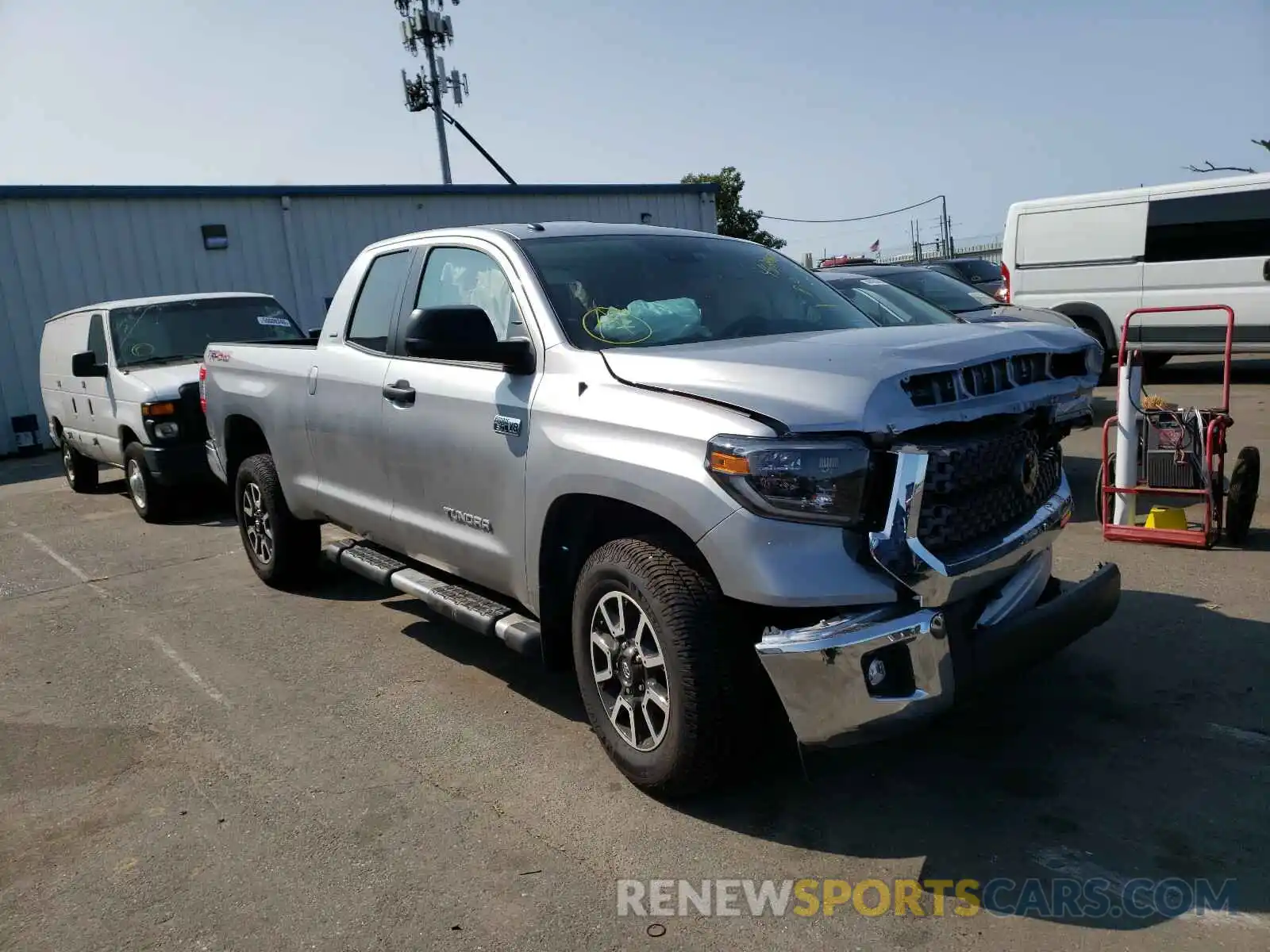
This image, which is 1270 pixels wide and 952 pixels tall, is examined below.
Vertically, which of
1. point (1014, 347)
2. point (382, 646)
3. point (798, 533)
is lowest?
point (382, 646)

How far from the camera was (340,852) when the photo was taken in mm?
3314

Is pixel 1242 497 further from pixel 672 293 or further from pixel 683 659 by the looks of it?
pixel 683 659

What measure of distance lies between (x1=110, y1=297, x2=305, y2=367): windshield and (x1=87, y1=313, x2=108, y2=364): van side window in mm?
200

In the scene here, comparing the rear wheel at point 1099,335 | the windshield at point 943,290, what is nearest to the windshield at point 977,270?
the rear wheel at point 1099,335

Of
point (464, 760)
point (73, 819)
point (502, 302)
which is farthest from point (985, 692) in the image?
point (73, 819)

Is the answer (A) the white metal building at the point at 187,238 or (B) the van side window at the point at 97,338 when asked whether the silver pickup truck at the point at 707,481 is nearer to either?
(B) the van side window at the point at 97,338

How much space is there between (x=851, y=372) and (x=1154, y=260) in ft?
37.6

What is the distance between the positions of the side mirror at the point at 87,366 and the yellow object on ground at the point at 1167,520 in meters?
8.64

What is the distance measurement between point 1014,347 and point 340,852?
2.73 metres

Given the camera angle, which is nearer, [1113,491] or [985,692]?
[985,692]

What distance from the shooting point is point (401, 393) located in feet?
14.7

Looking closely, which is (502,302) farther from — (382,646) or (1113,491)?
(1113,491)

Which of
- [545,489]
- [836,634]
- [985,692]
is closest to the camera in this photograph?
[836,634]

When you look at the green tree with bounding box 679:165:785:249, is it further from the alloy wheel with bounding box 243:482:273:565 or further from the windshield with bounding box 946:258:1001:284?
the alloy wheel with bounding box 243:482:273:565
